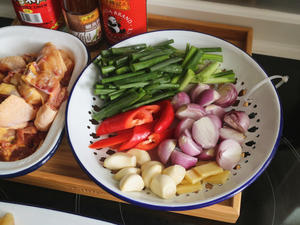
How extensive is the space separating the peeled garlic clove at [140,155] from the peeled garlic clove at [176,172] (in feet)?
0.26

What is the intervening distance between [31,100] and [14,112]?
66 millimetres

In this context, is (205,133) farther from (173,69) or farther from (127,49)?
(127,49)

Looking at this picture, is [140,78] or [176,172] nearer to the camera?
[176,172]

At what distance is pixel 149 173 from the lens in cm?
93

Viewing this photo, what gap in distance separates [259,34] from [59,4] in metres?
0.77

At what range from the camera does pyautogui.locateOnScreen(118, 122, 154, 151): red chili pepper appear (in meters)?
1.00

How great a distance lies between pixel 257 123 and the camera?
1.04 metres

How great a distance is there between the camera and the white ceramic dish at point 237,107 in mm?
880

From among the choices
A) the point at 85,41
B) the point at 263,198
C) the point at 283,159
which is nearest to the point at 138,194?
the point at 263,198

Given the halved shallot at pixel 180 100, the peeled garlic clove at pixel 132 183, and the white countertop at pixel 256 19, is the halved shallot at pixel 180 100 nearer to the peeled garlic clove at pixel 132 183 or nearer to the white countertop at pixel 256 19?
the peeled garlic clove at pixel 132 183

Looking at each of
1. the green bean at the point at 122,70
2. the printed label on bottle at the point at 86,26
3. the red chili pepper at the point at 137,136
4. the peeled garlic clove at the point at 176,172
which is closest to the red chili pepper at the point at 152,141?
the red chili pepper at the point at 137,136

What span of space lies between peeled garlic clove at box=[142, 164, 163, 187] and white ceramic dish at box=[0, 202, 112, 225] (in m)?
0.16

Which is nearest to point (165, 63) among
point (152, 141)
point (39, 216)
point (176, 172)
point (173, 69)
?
point (173, 69)

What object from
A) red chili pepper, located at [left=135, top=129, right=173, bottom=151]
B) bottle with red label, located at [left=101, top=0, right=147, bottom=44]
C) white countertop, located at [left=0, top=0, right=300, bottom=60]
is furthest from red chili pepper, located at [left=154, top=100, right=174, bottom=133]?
white countertop, located at [left=0, top=0, right=300, bottom=60]
